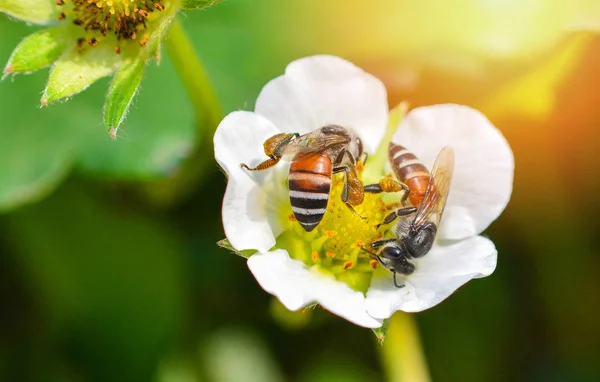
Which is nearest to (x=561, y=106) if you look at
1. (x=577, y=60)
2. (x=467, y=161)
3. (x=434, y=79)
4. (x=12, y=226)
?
(x=577, y=60)

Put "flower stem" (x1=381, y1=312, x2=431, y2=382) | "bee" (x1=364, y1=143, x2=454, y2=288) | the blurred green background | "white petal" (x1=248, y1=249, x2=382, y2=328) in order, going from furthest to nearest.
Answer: the blurred green background
"flower stem" (x1=381, y1=312, x2=431, y2=382)
"bee" (x1=364, y1=143, x2=454, y2=288)
"white petal" (x1=248, y1=249, x2=382, y2=328)

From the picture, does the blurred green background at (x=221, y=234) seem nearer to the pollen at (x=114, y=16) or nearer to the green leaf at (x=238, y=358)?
the green leaf at (x=238, y=358)

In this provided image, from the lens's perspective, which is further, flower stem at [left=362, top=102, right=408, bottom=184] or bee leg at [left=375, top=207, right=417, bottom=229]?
flower stem at [left=362, top=102, right=408, bottom=184]

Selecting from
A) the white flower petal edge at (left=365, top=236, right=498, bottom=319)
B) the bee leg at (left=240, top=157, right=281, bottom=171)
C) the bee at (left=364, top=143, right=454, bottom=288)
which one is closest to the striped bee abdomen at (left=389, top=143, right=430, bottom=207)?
the bee at (left=364, top=143, right=454, bottom=288)

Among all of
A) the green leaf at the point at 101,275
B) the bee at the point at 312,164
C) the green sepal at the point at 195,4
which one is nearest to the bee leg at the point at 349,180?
the bee at the point at 312,164

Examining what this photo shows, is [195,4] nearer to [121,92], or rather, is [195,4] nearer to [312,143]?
[121,92]

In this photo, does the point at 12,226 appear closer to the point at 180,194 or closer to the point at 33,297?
the point at 33,297

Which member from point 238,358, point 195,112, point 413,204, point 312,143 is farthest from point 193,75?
point 238,358

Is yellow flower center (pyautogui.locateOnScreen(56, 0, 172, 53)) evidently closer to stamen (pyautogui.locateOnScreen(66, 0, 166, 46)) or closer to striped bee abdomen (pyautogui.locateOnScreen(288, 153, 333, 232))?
stamen (pyautogui.locateOnScreen(66, 0, 166, 46))
